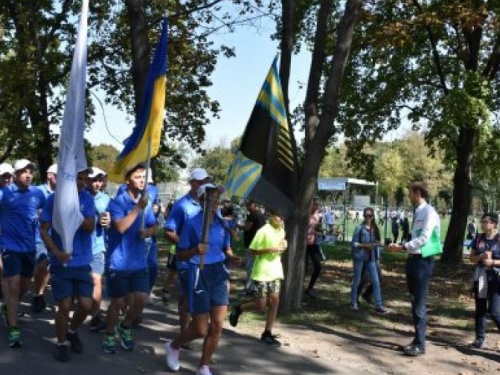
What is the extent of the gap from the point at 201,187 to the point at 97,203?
235 cm

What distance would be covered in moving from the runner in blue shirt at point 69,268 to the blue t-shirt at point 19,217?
3.47 feet

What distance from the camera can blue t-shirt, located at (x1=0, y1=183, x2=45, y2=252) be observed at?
7.09 m

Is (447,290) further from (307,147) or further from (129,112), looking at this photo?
(129,112)

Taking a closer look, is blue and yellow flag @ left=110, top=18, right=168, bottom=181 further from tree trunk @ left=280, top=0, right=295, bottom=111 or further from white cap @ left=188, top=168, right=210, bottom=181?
tree trunk @ left=280, top=0, right=295, bottom=111

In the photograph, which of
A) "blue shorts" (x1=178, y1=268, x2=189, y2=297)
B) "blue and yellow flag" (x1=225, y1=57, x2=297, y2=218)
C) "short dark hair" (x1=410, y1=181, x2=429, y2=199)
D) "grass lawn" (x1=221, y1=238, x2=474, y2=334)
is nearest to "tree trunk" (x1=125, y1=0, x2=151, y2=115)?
"blue and yellow flag" (x1=225, y1=57, x2=297, y2=218)

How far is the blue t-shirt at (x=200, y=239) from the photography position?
595cm

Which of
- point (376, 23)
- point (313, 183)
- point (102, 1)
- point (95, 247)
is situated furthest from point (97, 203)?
point (102, 1)

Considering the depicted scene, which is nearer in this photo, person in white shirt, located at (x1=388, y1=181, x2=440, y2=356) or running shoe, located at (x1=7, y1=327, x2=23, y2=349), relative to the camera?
running shoe, located at (x1=7, y1=327, x2=23, y2=349)

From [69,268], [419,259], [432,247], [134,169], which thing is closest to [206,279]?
[69,268]

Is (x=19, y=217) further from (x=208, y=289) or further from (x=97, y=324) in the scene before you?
(x=208, y=289)

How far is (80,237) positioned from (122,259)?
1.52 feet

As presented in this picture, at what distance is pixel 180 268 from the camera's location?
243 inches

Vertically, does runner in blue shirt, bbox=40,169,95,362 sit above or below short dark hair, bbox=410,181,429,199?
below

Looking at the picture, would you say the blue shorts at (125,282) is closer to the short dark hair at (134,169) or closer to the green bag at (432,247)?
the short dark hair at (134,169)
